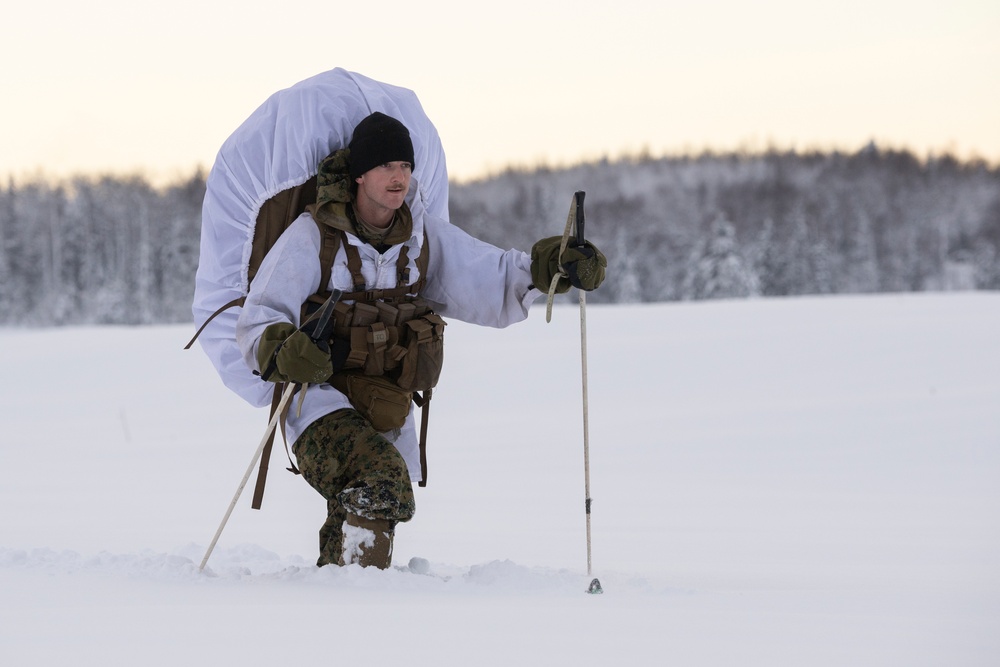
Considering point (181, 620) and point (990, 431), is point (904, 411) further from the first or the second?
point (181, 620)

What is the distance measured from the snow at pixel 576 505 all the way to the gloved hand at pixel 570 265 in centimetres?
105

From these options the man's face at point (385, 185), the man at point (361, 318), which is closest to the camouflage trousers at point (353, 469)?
the man at point (361, 318)

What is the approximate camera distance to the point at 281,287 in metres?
3.91

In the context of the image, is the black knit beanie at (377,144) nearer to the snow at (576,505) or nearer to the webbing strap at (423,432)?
the webbing strap at (423,432)

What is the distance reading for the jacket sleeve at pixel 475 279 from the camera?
434 cm

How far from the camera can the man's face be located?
13.3ft

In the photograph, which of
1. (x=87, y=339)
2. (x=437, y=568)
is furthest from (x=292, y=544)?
(x=87, y=339)

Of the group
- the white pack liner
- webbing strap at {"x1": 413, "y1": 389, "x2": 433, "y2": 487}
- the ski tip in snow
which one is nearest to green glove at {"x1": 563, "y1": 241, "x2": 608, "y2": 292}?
the white pack liner

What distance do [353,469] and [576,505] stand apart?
411 centimetres

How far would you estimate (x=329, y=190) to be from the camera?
13.3 ft

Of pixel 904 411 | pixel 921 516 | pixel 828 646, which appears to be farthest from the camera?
pixel 904 411

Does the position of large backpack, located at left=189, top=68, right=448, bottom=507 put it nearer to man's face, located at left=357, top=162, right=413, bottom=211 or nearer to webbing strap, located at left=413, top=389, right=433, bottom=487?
webbing strap, located at left=413, top=389, right=433, bottom=487

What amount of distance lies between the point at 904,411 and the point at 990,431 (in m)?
1.20

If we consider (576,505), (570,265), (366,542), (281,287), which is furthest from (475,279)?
(576,505)
